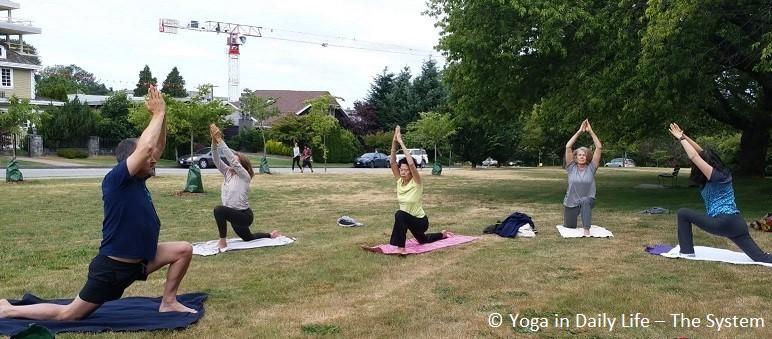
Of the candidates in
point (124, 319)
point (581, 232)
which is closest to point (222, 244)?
point (124, 319)

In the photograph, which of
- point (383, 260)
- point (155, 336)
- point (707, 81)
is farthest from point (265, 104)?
point (155, 336)

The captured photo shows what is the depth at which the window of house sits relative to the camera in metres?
48.1

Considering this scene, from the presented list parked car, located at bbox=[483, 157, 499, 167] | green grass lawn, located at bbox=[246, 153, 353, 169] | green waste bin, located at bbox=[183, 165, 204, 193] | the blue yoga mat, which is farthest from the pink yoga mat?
parked car, located at bbox=[483, 157, 499, 167]

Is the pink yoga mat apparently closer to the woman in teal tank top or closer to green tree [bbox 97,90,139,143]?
the woman in teal tank top

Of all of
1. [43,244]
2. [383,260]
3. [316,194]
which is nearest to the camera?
[383,260]

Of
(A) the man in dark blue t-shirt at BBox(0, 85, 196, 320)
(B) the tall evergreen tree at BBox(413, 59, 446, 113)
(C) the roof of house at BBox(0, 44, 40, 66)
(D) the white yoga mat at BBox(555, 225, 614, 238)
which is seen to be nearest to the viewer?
(A) the man in dark blue t-shirt at BBox(0, 85, 196, 320)

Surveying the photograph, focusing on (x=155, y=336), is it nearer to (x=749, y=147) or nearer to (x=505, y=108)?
(x=505, y=108)

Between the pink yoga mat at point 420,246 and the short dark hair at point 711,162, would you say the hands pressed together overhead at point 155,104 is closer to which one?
the pink yoga mat at point 420,246

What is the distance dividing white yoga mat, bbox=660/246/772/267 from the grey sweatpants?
1.89m

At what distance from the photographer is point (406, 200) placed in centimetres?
866

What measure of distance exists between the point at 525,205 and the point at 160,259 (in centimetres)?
1193

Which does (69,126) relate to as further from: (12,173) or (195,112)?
(12,173)

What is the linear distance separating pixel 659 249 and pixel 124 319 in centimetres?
677

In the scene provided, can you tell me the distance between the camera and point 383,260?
8008mm
